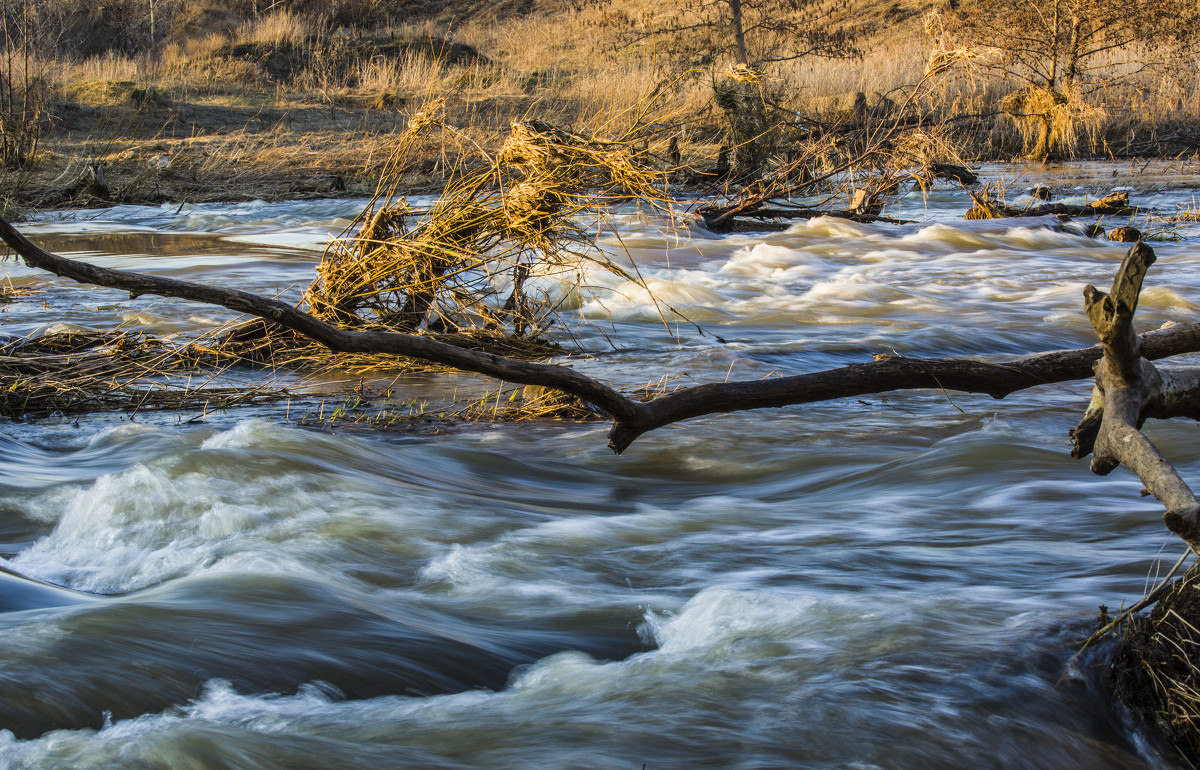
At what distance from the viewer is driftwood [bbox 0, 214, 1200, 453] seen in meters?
2.79

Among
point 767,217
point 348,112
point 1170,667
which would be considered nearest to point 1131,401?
point 1170,667

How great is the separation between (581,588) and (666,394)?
29.1 inches

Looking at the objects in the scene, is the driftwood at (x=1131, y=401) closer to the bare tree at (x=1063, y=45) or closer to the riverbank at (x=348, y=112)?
the riverbank at (x=348, y=112)

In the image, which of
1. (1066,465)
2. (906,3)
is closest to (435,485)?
(1066,465)

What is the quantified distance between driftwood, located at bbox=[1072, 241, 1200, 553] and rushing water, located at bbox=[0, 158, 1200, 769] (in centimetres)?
58

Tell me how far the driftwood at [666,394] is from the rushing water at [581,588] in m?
0.59

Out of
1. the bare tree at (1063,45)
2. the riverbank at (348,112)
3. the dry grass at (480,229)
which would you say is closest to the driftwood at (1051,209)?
the riverbank at (348,112)

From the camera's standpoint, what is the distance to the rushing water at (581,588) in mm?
2293

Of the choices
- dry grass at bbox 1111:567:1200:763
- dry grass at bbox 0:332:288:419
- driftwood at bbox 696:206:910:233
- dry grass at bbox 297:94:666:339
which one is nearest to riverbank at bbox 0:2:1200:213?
driftwood at bbox 696:206:910:233

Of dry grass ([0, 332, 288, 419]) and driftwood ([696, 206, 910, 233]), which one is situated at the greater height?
driftwood ([696, 206, 910, 233])

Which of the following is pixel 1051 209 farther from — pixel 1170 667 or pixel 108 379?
pixel 1170 667

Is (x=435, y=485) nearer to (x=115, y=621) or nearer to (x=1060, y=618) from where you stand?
(x=115, y=621)

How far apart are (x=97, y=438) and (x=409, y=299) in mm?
1775

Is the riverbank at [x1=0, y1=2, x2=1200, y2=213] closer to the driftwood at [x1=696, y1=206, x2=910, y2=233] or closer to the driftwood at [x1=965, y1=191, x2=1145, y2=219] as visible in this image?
the driftwood at [x1=696, y1=206, x2=910, y2=233]
